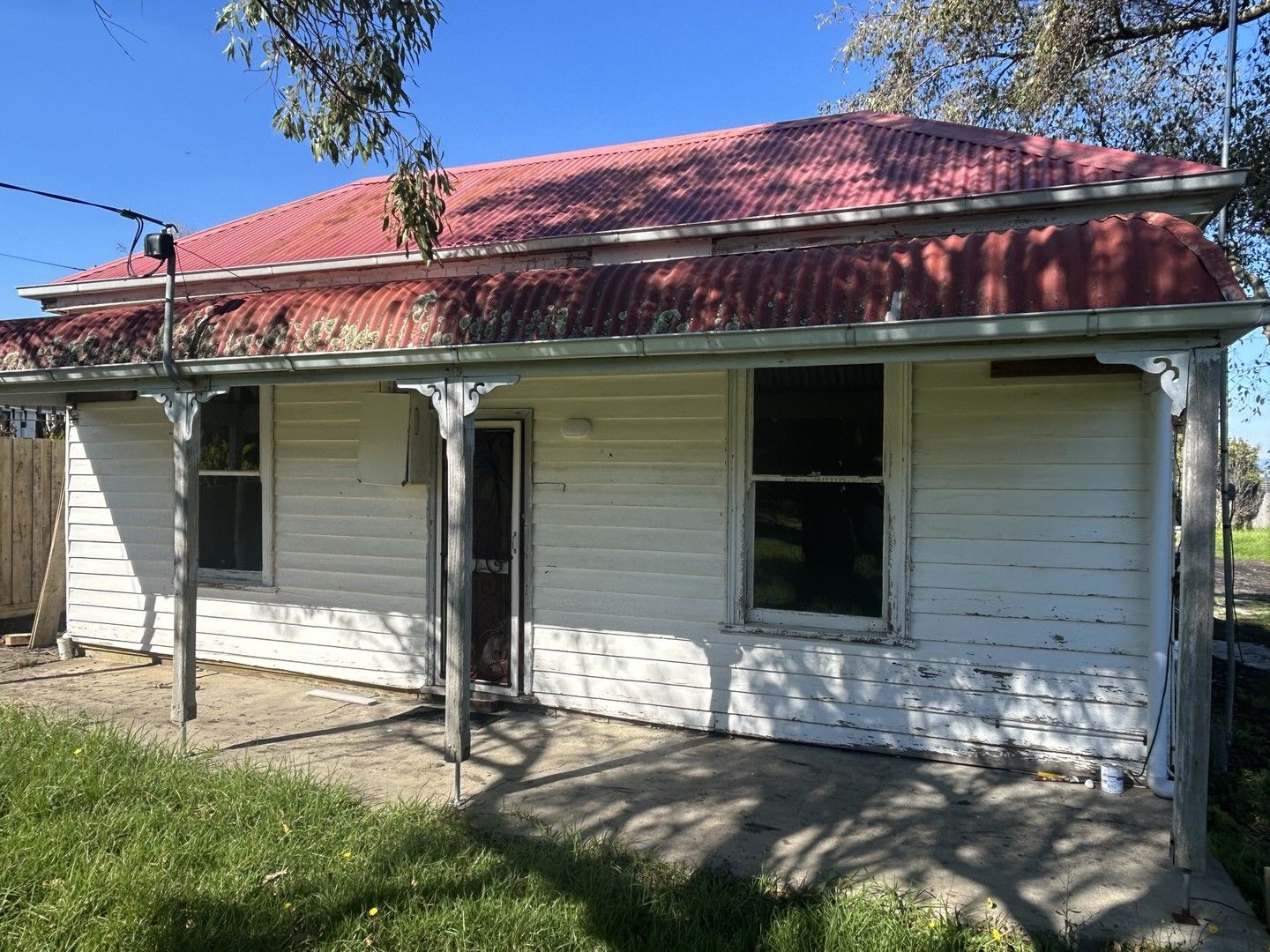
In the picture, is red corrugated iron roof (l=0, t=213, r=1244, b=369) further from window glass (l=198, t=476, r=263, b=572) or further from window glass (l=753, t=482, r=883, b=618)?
window glass (l=198, t=476, r=263, b=572)

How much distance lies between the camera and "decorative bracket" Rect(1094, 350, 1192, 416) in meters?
3.83

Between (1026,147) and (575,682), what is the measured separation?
5332 millimetres

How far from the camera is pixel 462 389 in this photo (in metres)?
5.22

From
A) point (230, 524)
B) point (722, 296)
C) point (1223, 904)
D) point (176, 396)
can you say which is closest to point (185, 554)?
point (176, 396)

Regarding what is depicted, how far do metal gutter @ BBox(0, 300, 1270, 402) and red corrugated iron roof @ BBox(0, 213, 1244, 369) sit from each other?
133 mm

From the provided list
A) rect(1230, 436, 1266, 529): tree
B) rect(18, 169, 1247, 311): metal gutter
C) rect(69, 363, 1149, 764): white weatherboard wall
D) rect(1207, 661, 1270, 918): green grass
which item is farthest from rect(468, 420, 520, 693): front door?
rect(1230, 436, 1266, 529): tree

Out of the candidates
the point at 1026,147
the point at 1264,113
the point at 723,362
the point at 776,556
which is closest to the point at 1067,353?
the point at 723,362

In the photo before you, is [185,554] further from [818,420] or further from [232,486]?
[818,420]

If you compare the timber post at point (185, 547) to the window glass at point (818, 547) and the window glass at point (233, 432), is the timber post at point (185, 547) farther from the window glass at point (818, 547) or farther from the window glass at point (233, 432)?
the window glass at point (818, 547)

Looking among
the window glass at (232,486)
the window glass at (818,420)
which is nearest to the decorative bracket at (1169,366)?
the window glass at (818,420)

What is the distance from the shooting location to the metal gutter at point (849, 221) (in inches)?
207

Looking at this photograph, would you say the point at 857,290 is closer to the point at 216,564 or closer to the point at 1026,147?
the point at 1026,147

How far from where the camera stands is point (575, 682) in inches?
257

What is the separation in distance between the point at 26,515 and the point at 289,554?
4689mm
